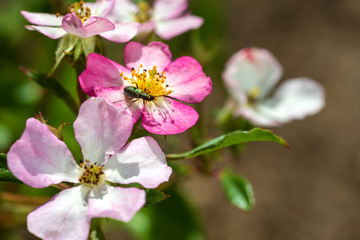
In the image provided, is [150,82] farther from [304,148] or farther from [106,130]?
[304,148]

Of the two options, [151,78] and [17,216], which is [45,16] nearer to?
[151,78]

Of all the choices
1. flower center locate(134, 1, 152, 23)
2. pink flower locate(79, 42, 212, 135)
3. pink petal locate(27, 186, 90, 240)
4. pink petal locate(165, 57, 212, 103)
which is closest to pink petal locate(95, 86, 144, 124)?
pink flower locate(79, 42, 212, 135)

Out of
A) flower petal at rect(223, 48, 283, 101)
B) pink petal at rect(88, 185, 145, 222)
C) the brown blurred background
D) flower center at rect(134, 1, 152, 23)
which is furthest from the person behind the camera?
the brown blurred background

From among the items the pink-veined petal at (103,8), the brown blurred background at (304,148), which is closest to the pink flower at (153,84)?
the pink-veined petal at (103,8)

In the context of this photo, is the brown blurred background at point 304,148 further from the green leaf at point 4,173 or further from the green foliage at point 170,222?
the green leaf at point 4,173

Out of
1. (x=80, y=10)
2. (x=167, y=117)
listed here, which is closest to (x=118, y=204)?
(x=167, y=117)

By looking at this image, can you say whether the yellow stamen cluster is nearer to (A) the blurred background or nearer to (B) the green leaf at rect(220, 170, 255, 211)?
(B) the green leaf at rect(220, 170, 255, 211)
